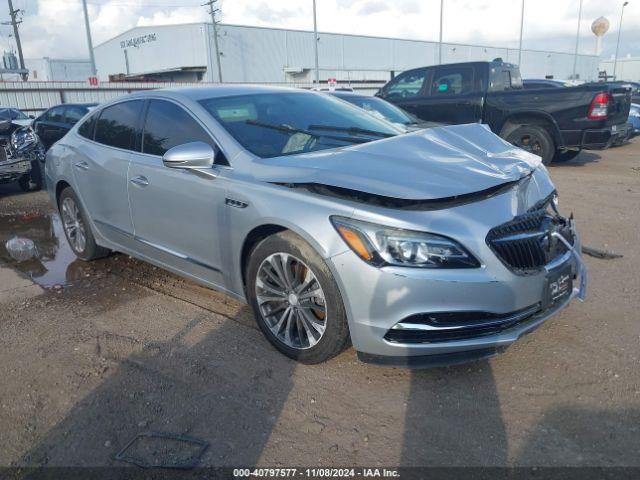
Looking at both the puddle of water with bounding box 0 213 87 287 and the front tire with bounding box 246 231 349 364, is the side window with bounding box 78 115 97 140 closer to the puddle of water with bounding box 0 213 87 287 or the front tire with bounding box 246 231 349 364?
the puddle of water with bounding box 0 213 87 287

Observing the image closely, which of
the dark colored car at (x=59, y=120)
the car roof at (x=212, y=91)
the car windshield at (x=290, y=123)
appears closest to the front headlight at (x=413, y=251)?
the car windshield at (x=290, y=123)

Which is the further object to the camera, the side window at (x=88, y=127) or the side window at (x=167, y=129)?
the side window at (x=88, y=127)

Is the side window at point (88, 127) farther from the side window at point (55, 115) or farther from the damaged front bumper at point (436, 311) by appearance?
the side window at point (55, 115)

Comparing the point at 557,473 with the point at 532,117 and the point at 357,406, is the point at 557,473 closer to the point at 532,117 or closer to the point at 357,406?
the point at 357,406

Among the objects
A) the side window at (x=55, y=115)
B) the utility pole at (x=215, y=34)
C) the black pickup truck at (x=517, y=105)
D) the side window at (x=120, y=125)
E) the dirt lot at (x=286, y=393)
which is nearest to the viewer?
the dirt lot at (x=286, y=393)

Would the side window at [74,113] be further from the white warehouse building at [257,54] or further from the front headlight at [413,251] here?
the white warehouse building at [257,54]

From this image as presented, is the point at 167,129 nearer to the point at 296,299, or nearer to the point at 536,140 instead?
the point at 296,299

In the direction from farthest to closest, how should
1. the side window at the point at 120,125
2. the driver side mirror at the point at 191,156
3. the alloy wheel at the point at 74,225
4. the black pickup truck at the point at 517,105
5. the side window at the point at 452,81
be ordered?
the side window at the point at 452,81 < the black pickup truck at the point at 517,105 < the alloy wheel at the point at 74,225 < the side window at the point at 120,125 < the driver side mirror at the point at 191,156

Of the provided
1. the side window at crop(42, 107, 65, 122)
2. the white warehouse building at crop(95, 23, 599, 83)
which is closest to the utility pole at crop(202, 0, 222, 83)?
the white warehouse building at crop(95, 23, 599, 83)

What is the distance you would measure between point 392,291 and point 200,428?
3.78 feet

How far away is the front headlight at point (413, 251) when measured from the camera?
2.58 metres

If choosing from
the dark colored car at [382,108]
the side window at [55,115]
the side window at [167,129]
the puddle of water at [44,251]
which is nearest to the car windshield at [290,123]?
the side window at [167,129]

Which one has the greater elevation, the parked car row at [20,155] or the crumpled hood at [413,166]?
the crumpled hood at [413,166]

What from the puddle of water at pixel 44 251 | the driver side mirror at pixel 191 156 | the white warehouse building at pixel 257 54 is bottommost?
the puddle of water at pixel 44 251
